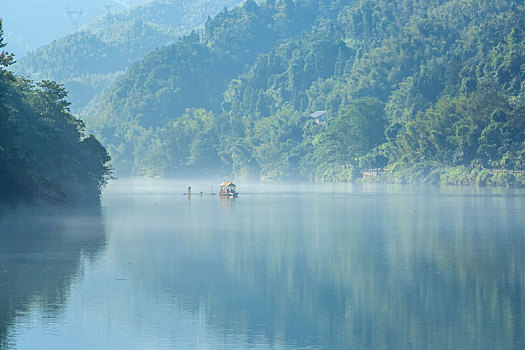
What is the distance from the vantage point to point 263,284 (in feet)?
125

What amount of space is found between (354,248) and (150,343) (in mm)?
25823

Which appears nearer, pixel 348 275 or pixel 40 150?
pixel 348 275

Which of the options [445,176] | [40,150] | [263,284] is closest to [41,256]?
[263,284]

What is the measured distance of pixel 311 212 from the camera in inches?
3319

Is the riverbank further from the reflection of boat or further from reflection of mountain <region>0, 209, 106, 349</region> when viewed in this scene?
reflection of mountain <region>0, 209, 106, 349</region>

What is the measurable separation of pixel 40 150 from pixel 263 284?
47459mm

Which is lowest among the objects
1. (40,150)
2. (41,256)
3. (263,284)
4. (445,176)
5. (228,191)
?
(263,284)

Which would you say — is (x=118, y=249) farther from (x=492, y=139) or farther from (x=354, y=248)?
(x=492, y=139)

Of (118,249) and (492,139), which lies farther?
(492,139)

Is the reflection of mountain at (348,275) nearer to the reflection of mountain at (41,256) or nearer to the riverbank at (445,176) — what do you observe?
the reflection of mountain at (41,256)

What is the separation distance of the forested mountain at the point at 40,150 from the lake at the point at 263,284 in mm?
3979

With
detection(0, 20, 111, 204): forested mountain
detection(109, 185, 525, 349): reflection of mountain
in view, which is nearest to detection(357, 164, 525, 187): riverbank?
detection(0, 20, 111, 204): forested mountain

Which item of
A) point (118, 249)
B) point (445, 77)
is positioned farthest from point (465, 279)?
point (445, 77)

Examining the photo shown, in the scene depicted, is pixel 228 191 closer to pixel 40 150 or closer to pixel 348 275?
pixel 40 150
